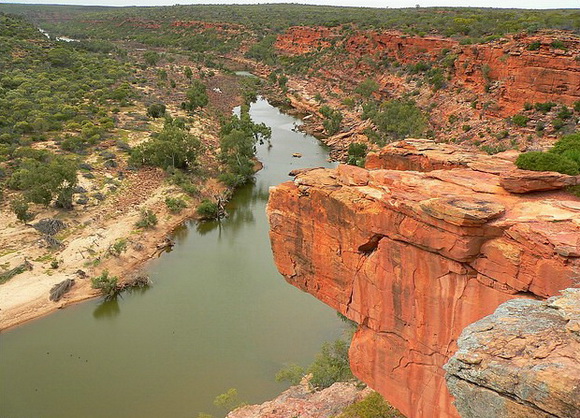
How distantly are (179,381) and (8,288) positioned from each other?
504 inches

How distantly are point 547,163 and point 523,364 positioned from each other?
7480mm

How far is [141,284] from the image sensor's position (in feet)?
95.2

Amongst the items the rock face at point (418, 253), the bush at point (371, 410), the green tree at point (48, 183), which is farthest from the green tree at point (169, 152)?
the bush at point (371, 410)

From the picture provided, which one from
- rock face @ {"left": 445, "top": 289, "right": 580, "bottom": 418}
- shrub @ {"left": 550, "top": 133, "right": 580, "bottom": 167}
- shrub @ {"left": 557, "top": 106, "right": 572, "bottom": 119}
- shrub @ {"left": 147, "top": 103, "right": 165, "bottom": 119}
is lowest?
shrub @ {"left": 147, "top": 103, "right": 165, "bottom": 119}

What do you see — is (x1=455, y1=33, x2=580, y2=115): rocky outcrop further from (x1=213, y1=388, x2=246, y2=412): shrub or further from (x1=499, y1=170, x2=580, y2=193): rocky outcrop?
(x1=213, y1=388, x2=246, y2=412): shrub

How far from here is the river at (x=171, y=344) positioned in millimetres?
21375

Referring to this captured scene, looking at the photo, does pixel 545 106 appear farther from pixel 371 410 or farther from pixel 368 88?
pixel 371 410

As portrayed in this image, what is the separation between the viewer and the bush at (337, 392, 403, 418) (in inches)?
649

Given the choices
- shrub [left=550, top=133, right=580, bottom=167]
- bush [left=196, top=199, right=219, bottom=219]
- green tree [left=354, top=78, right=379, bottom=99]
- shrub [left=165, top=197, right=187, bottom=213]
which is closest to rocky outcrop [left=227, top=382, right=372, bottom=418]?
shrub [left=550, top=133, right=580, bottom=167]

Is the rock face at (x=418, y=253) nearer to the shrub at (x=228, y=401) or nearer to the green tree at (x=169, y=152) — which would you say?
the shrub at (x=228, y=401)

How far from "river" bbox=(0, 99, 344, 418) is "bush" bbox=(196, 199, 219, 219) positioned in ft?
18.1

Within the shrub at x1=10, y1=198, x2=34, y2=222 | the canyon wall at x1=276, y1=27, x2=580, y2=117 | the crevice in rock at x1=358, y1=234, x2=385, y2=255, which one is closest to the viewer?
the crevice in rock at x1=358, y1=234, x2=385, y2=255

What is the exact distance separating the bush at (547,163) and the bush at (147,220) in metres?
28.2

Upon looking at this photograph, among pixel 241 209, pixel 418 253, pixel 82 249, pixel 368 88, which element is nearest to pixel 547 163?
pixel 418 253
